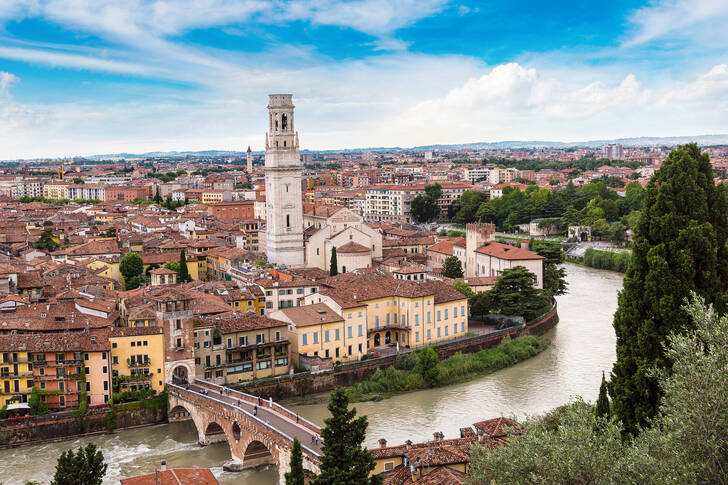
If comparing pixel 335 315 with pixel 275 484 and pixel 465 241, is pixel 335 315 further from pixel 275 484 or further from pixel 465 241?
pixel 465 241

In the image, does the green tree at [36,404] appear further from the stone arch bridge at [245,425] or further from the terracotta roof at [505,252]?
the terracotta roof at [505,252]

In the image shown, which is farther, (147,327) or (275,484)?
(147,327)

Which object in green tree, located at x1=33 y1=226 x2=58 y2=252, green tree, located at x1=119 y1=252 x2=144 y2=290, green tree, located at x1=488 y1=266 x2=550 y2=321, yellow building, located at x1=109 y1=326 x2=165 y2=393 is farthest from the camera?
green tree, located at x1=33 y1=226 x2=58 y2=252

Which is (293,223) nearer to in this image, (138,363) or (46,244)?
(138,363)

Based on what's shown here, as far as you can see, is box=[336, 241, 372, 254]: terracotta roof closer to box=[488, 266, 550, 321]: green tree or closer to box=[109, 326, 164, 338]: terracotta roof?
box=[488, 266, 550, 321]: green tree

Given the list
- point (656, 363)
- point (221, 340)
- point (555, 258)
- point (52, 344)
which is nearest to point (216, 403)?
point (221, 340)

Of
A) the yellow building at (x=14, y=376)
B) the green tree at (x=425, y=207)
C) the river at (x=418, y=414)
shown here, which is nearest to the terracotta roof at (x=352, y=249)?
the river at (x=418, y=414)

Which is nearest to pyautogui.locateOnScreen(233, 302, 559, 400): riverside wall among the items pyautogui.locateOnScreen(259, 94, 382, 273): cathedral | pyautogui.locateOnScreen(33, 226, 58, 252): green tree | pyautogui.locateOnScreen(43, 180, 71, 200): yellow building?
pyautogui.locateOnScreen(259, 94, 382, 273): cathedral
